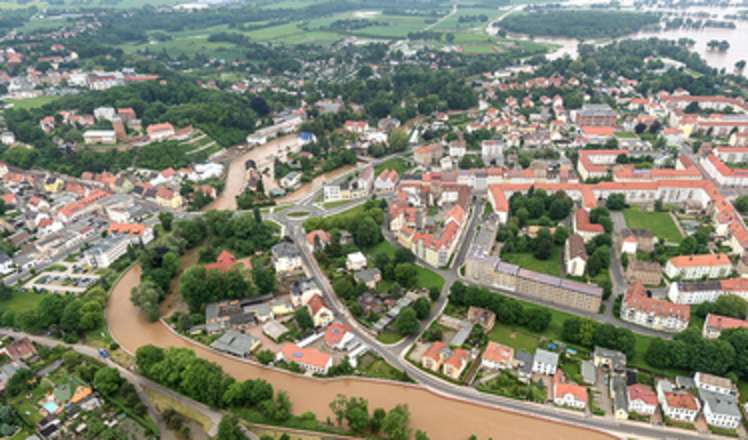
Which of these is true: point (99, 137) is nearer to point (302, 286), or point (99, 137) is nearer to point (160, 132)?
point (160, 132)

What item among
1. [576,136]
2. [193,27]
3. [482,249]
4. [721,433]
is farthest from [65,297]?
[193,27]

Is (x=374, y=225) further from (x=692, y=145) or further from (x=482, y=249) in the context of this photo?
(x=692, y=145)

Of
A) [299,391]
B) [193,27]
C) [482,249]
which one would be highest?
[193,27]

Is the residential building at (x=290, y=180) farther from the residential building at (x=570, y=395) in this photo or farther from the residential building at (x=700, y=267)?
the residential building at (x=700, y=267)

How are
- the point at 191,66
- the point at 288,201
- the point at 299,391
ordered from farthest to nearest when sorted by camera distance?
the point at 191,66
the point at 288,201
the point at 299,391

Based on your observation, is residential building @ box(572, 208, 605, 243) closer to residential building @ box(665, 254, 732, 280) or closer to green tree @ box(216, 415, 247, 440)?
residential building @ box(665, 254, 732, 280)

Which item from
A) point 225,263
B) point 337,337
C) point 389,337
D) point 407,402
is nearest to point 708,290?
point 389,337

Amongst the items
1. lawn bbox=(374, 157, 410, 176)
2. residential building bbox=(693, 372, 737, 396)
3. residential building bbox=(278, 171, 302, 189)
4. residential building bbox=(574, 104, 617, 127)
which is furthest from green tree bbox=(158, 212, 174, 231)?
residential building bbox=(574, 104, 617, 127)

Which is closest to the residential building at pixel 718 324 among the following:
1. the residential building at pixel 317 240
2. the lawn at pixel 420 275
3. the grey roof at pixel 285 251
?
the lawn at pixel 420 275
